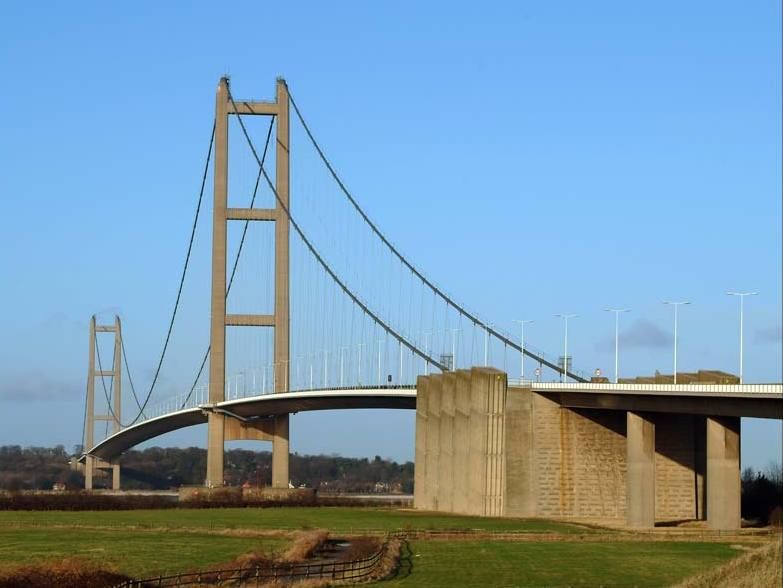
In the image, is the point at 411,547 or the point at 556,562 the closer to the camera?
the point at 556,562

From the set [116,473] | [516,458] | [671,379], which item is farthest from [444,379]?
[116,473]

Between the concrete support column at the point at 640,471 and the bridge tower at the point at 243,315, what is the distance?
39665mm

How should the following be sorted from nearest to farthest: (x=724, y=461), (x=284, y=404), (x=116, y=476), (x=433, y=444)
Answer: (x=724, y=461) → (x=433, y=444) → (x=284, y=404) → (x=116, y=476)

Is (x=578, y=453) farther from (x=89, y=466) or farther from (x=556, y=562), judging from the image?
(x=89, y=466)

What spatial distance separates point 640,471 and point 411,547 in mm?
16789

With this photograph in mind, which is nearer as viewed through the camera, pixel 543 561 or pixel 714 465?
pixel 543 561

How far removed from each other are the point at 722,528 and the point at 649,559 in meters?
13.7

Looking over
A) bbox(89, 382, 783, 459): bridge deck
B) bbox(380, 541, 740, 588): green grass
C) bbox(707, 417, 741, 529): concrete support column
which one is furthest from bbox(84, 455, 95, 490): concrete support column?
bbox(707, 417, 741, 529): concrete support column

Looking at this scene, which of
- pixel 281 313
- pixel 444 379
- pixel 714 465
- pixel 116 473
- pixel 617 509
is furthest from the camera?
pixel 116 473

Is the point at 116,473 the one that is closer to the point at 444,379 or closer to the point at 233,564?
the point at 444,379

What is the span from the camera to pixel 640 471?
264 ft

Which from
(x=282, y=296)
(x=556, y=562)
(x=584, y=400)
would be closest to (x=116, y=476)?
(x=282, y=296)

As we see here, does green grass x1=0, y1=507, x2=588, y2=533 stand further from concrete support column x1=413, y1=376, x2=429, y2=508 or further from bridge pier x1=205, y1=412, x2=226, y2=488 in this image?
bridge pier x1=205, y1=412, x2=226, y2=488

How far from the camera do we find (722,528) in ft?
246
